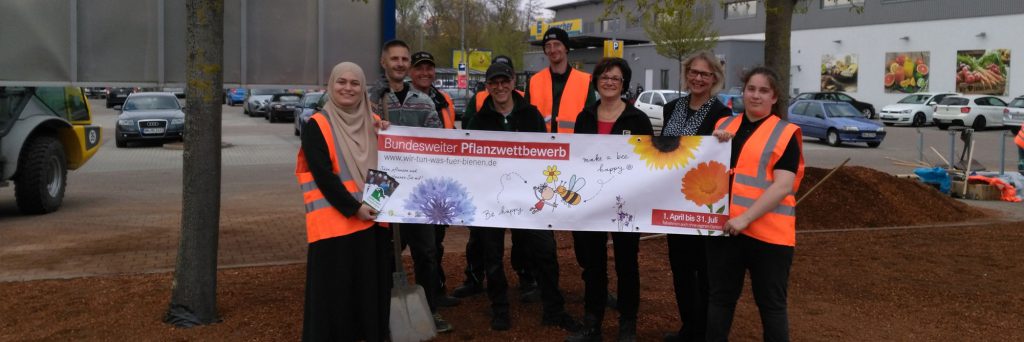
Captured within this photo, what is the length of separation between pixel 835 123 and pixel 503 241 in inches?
882

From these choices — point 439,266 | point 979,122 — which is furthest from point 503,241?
point 979,122

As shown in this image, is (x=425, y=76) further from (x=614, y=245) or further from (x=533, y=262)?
(x=614, y=245)

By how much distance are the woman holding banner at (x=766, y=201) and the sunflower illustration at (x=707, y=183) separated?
0.19 metres

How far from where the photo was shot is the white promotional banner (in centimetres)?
512

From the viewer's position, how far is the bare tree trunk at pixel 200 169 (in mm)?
5781

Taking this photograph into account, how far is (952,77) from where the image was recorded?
46.1 meters

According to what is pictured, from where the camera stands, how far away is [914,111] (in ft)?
127

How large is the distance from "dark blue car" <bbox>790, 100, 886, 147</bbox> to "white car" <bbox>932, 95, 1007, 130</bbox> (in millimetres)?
10398

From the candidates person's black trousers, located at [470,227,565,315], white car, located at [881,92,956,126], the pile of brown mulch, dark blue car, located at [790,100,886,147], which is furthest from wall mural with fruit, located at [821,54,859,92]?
person's black trousers, located at [470,227,565,315]

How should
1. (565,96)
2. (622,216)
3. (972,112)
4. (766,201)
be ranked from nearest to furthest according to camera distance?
(766,201), (622,216), (565,96), (972,112)

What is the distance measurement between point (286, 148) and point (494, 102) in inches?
767

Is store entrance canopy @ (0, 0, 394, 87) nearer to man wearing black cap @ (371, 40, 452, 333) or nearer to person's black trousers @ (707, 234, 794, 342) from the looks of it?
man wearing black cap @ (371, 40, 452, 333)

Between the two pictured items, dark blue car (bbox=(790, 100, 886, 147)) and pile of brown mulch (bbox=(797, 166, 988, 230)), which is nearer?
pile of brown mulch (bbox=(797, 166, 988, 230))

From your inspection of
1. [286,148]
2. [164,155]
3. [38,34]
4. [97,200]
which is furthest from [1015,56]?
[38,34]
